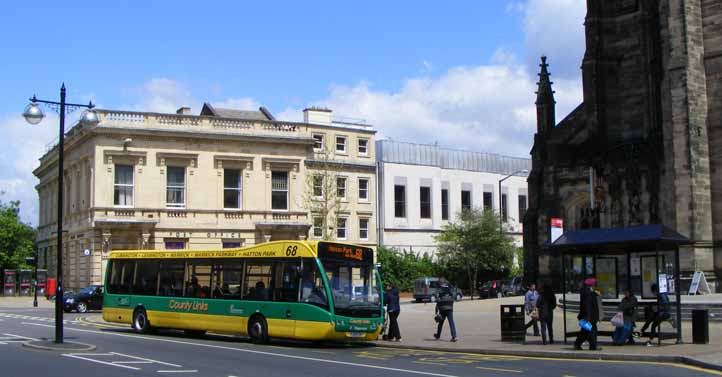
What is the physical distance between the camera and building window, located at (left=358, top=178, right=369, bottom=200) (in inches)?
2562

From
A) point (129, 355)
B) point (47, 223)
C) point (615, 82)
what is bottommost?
point (129, 355)

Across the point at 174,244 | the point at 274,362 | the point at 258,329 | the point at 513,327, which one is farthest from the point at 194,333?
the point at 174,244

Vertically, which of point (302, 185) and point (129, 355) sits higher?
point (302, 185)

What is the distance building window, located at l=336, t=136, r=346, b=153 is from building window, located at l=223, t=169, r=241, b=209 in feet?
30.9

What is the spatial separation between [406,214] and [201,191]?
20618 millimetres

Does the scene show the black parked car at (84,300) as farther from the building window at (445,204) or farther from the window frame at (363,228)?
the building window at (445,204)

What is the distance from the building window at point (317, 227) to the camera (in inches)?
2243

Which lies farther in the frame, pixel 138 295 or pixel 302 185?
pixel 302 185

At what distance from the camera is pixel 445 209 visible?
74.8 meters

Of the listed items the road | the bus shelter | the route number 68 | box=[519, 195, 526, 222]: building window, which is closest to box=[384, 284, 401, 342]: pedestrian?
the road

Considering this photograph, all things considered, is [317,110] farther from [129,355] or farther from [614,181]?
[129,355]

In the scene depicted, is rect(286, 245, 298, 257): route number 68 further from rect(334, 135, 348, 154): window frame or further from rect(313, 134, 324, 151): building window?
rect(334, 135, 348, 154): window frame

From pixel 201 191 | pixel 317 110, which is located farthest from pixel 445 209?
pixel 201 191

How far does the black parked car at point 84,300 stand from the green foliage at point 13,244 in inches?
1555
